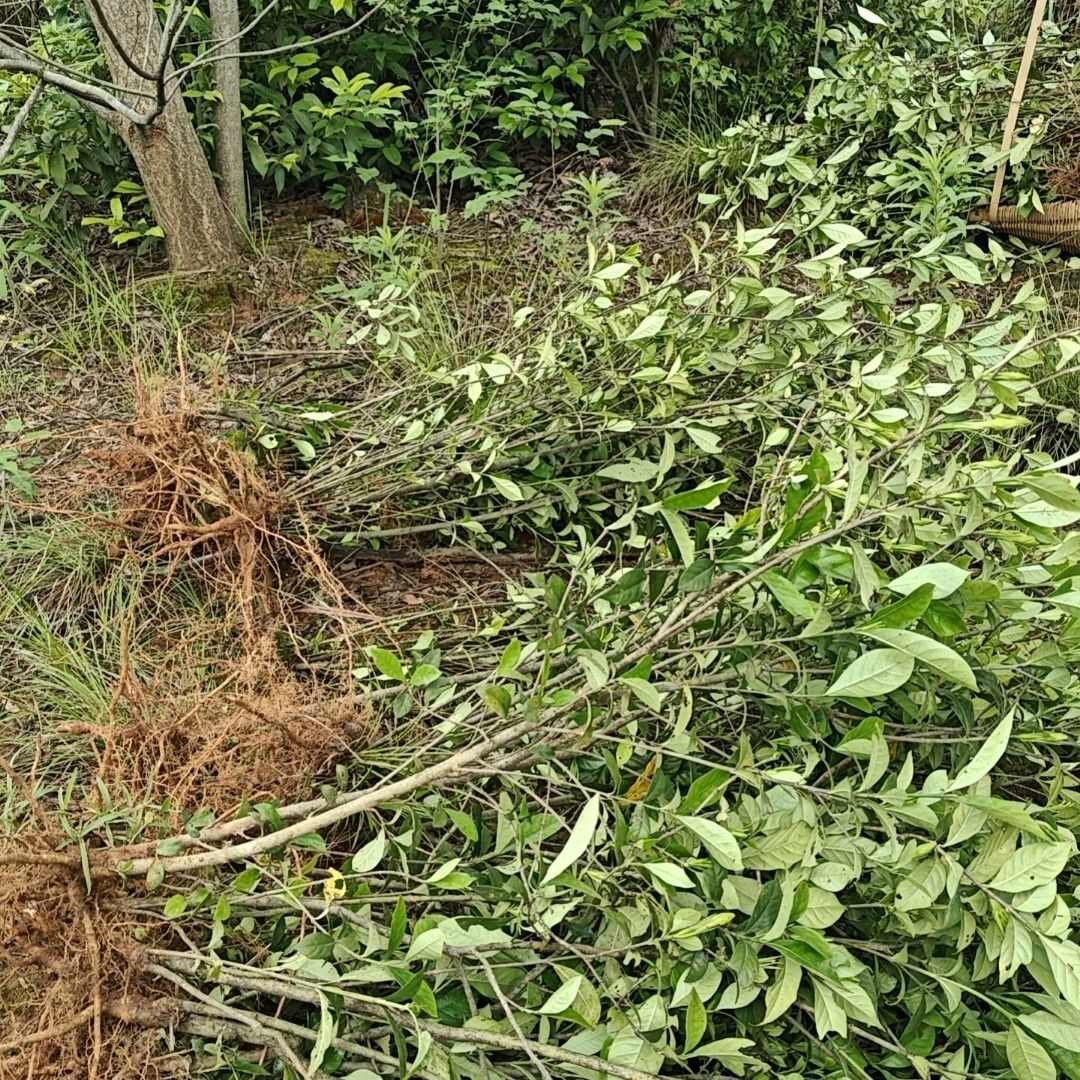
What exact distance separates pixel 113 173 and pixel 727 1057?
3.23 m

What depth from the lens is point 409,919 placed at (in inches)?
55.1

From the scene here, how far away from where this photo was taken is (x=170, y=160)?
9.59ft

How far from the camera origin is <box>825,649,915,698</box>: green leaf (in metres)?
1.03

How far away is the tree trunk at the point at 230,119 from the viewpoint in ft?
9.94

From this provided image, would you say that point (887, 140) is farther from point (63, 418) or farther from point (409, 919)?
point (409, 919)

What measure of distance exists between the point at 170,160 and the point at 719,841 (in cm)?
268

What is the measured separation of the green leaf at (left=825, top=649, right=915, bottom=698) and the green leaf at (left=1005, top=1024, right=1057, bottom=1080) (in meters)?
0.40

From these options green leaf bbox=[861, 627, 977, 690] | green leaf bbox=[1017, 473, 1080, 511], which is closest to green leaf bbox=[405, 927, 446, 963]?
green leaf bbox=[861, 627, 977, 690]

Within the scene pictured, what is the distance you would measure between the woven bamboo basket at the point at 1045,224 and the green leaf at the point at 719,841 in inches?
111

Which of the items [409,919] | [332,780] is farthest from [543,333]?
[409,919]

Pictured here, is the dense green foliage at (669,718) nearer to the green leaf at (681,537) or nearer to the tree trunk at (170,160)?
the green leaf at (681,537)

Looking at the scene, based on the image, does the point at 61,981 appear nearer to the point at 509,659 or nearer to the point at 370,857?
the point at 370,857

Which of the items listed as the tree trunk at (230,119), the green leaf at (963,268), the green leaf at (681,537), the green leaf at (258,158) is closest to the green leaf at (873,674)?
the green leaf at (681,537)

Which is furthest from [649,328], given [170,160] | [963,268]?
[170,160]
